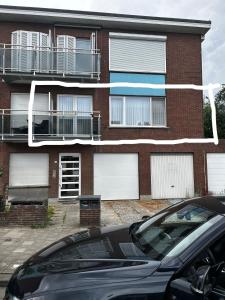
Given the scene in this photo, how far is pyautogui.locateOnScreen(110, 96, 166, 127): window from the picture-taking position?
19.0 m

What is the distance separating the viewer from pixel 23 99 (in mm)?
18172

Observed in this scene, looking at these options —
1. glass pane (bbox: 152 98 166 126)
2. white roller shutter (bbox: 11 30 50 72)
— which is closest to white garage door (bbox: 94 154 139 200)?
glass pane (bbox: 152 98 166 126)

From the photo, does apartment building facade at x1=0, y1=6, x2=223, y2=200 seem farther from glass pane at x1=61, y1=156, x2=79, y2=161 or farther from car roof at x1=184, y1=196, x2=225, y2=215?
car roof at x1=184, y1=196, x2=225, y2=215

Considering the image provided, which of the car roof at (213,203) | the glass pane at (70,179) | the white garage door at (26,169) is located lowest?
the car roof at (213,203)

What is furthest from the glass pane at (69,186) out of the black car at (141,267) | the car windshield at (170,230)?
the black car at (141,267)

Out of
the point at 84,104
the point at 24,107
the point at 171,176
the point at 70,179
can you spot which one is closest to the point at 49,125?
the point at 24,107

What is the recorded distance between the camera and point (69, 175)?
18.3 meters

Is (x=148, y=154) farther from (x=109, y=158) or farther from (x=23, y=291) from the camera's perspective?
(x=23, y=291)

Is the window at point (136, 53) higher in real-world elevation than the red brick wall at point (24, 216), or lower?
higher

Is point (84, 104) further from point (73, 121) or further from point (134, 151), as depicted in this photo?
point (134, 151)

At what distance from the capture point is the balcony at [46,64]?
17.4m

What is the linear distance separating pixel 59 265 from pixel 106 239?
30.5 inches

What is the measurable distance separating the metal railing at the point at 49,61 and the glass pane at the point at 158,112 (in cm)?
337

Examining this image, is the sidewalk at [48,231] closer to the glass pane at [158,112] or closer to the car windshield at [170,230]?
the car windshield at [170,230]
